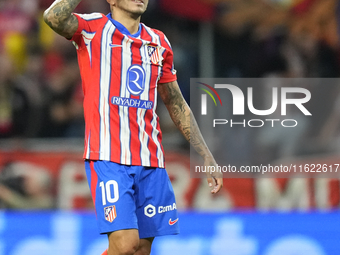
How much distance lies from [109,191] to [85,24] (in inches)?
36.5

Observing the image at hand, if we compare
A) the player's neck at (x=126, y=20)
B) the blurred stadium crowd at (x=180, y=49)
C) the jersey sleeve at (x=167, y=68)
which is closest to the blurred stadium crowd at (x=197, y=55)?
the blurred stadium crowd at (x=180, y=49)

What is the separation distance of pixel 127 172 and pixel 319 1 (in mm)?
5244

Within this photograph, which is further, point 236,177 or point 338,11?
point 338,11

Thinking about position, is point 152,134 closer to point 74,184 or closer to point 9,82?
point 74,184

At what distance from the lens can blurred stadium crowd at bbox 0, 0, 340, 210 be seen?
22.3 ft

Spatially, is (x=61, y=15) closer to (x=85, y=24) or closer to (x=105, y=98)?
(x=85, y=24)

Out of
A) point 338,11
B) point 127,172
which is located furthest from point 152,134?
point 338,11

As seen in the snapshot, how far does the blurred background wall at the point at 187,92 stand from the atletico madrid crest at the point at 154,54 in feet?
9.14

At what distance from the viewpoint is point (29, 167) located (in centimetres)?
655

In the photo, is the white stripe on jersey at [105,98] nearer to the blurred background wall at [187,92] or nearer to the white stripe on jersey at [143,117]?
the white stripe on jersey at [143,117]

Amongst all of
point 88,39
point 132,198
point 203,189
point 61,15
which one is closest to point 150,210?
point 132,198

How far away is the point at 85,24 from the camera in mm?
3146

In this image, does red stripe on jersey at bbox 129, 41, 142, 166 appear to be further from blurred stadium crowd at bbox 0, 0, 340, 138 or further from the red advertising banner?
blurred stadium crowd at bbox 0, 0, 340, 138

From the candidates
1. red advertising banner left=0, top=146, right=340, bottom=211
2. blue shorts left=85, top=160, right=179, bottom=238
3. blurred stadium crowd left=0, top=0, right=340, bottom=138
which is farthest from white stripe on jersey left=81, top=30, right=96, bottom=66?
blurred stadium crowd left=0, top=0, right=340, bottom=138
